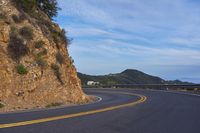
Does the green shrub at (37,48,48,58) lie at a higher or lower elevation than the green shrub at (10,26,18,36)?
lower

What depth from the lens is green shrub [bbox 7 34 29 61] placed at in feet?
97.4

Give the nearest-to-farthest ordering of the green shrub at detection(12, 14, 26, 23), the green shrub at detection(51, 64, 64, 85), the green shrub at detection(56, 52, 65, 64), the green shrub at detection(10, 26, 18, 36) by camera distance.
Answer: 1. the green shrub at detection(10, 26, 18, 36)
2. the green shrub at detection(51, 64, 64, 85)
3. the green shrub at detection(12, 14, 26, 23)
4. the green shrub at detection(56, 52, 65, 64)

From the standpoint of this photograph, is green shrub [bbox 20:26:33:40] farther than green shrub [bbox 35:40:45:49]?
No

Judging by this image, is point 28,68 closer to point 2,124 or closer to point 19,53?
point 19,53

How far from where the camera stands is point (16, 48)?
98.9 ft

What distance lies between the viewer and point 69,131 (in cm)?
1116

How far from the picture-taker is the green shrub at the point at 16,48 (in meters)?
29.7

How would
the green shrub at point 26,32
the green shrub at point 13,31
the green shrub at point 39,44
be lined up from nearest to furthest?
1. the green shrub at point 13,31
2. the green shrub at point 26,32
3. the green shrub at point 39,44

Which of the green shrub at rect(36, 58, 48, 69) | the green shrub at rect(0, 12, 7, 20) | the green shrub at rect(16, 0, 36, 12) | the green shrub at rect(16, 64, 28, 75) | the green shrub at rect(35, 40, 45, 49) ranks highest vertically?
the green shrub at rect(16, 0, 36, 12)

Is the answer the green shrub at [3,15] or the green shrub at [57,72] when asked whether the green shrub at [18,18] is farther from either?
the green shrub at [57,72]

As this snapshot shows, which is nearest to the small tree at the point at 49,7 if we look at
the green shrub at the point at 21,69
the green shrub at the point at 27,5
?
the green shrub at the point at 27,5

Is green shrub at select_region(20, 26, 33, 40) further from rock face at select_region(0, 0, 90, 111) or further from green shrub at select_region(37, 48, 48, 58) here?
green shrub at select_region(37, 48, 48, 58)

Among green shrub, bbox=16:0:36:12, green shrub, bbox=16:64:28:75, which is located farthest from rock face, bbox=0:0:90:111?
green shrub, bbox=16:0:36:12

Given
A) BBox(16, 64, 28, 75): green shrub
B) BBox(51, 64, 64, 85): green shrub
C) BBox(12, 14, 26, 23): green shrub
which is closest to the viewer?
BBox(16, 64, 28, 75): green shrub
